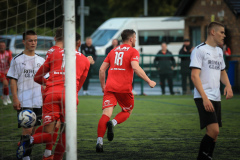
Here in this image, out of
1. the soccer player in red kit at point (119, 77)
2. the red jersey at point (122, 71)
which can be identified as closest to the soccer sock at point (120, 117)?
the soccer player in red kit at point (119, 77)

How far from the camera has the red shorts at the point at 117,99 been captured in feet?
22.9

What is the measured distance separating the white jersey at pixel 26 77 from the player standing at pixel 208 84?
230cm

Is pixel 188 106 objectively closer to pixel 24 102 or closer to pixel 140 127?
pixel 140 127

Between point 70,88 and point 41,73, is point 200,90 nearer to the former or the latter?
point 70,88

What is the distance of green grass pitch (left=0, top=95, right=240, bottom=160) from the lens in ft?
21.8

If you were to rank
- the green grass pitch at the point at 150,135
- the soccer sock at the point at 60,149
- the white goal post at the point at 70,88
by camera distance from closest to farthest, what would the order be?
the white goal post at the point at 70,88
the soccer sock at the point at 60,149
the green grass pitch at the point at 150,135

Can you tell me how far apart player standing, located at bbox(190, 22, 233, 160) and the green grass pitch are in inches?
34.5

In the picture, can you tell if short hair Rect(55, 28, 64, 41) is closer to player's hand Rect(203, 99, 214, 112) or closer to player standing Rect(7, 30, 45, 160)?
player standing Rect(7, 30, 45, 160)

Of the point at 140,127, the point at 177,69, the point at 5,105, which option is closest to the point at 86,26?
the point at 177,69

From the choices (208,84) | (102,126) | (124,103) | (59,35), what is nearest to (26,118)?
(59,35)

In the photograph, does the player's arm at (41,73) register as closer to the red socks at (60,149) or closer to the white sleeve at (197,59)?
the red socks at (60,149)

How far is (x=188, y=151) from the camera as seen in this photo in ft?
22.5

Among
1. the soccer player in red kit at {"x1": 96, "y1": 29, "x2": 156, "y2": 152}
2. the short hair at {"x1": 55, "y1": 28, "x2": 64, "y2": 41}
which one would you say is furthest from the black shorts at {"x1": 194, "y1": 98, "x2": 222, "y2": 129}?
the short hair at {"x1": 55, "y1": 28, "x2": 64, "y2": 41}

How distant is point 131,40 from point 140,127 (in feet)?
9.60
